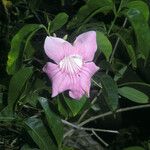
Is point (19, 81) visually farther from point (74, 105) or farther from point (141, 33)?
point (141, 33)

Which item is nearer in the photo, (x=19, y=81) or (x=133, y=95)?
(x=19, y=81)

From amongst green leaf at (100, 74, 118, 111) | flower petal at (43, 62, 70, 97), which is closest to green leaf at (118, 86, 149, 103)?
green leaf at (100, 74, 118, 111)

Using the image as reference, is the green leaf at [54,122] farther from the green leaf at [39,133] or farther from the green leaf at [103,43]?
the green leaf at [103,43]

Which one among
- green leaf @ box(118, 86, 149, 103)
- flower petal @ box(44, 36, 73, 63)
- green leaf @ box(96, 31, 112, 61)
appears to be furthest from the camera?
green leaf @ box(118, 86, 149, 103)

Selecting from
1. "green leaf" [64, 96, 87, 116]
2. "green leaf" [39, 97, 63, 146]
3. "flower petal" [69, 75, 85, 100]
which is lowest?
"green leaf" [39, 97, 63, 146]

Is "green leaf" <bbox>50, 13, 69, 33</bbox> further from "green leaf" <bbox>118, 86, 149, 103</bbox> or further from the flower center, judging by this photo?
"green leaf" <bbox>118, 86, 149, 103</bbox>

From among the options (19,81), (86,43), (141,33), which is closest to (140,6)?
(141,33)

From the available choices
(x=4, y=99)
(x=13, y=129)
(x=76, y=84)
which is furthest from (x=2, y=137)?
(x=76, y=84)

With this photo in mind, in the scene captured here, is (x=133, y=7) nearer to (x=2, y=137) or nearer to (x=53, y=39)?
(x=53, y=39)
